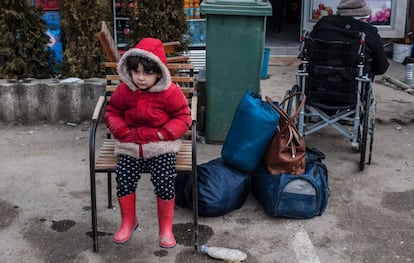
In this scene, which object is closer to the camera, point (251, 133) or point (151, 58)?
point (151, 58)

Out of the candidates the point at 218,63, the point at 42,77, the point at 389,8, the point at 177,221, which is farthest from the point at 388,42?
the point at 177,221

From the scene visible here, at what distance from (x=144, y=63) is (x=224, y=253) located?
123 centimetres

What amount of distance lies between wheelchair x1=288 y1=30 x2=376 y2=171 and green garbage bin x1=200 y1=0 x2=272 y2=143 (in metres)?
0.43

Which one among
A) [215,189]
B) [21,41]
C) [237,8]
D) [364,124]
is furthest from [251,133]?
[21,41]

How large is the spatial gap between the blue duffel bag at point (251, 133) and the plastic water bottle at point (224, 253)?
0.76 metres

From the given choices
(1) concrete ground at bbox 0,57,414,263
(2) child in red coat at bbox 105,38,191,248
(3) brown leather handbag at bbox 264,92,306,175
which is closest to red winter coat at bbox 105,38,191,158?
(2) child in red coat at bbox 105,38,191,248

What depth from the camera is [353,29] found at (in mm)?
4809

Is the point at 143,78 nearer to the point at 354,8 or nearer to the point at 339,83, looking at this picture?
the point at 339,83

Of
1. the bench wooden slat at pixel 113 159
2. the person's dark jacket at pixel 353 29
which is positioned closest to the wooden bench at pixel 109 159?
the bench wooden slat at pixel 113 159

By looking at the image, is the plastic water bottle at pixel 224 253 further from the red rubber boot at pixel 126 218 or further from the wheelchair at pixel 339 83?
the wheelchair at pixel 339 83

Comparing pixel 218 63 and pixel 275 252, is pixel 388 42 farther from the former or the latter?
pixel 275 252

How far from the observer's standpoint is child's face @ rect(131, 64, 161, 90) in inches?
131

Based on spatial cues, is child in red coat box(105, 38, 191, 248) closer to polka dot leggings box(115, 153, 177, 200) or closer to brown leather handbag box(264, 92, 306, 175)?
polka dot leggings box(115, 153, 177, 200)

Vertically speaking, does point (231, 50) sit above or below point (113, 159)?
above
